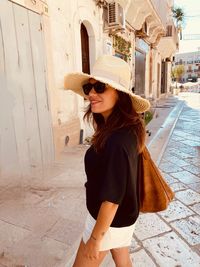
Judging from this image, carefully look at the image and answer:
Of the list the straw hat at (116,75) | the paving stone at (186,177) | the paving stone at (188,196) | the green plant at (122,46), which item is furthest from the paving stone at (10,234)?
the green plant at (122,46)

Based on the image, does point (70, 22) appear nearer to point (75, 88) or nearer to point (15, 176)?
point (15, 176)

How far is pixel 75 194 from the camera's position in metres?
3.30

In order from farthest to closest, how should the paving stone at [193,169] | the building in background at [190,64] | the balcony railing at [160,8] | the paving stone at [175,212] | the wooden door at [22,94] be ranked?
the building in background at [190,64]
the balcony railing at [160,8]
the paving stone at [193,169]
the wooden door at [22,94]
the paving stone at [175,212]

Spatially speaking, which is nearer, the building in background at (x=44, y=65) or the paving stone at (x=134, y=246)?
the paving stone at (x=134, y=246)

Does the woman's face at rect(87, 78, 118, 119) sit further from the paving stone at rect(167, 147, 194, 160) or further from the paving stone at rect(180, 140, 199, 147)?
the paving stone at rect(180, 140, 199, 147)

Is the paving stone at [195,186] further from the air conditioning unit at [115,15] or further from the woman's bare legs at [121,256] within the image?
the air conditioning unit at [115,15]

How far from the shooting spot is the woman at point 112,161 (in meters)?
1.19

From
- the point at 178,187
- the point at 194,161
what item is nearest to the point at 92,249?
the point at 178,187

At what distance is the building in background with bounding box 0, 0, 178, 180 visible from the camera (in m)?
3.36

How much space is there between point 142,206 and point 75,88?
0.93 metres

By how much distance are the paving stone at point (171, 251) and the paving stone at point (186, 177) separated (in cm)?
161

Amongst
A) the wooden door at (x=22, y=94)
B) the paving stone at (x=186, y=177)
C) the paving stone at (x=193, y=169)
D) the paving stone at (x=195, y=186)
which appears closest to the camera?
the wooden door at (x=22, y=94)

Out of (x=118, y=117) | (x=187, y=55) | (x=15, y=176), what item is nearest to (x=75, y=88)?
(x=118, y=117)

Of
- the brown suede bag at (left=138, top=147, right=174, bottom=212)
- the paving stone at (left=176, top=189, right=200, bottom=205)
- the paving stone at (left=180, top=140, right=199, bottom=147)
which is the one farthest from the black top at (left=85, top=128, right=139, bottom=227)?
the paving stone at (left=180, top=140, right=199, bottom=147)
